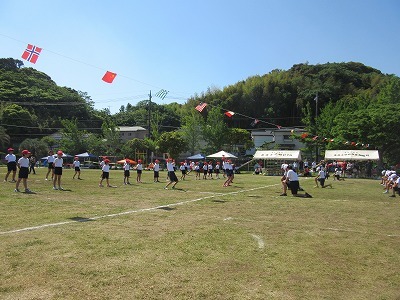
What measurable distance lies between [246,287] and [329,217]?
6729 millimetres

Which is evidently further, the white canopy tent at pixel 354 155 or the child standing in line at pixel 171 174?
the white canopy tent at pixel 354 155

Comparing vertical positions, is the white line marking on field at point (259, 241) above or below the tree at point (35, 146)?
below

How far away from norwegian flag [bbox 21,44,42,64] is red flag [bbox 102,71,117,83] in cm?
368

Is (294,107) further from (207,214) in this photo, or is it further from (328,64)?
(207,214)

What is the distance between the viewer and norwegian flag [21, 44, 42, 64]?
1830 centimetres

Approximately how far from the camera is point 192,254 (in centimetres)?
605

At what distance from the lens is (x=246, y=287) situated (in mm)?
4617

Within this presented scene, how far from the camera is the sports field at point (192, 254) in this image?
450 cm

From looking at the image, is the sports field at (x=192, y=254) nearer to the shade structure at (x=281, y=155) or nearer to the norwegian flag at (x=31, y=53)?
the norwegian flag at (x=31, y=53)

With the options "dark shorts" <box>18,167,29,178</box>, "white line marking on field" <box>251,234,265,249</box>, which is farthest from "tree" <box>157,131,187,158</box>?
"white line marking on field" <box>251,234,265,249</box>

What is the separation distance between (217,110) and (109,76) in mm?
36915

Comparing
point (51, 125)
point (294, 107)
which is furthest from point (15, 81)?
point (294, 107)

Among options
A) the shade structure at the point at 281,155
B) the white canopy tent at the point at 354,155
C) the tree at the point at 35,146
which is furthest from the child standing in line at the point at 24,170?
the tree at the point at 35,146

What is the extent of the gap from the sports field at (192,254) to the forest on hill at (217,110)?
36.3m
